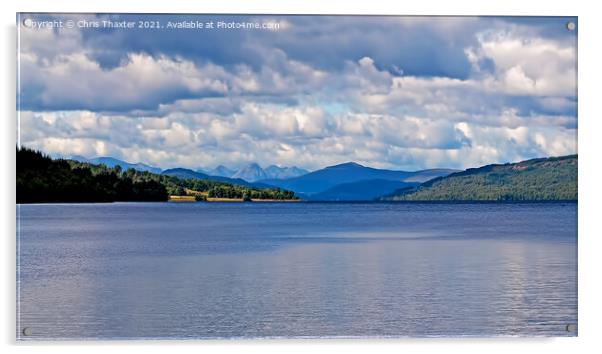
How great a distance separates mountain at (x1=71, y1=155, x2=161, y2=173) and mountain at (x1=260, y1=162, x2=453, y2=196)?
6.39 ft

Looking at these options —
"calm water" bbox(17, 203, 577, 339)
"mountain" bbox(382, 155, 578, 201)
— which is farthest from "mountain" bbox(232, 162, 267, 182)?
"mountain" bbox(382, 155, 578, 201)

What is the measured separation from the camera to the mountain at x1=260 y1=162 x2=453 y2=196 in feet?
43.5

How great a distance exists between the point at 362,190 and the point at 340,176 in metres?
0.71

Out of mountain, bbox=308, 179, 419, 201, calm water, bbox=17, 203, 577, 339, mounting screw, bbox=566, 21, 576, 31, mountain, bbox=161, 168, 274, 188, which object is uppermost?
mounting screw, bbox=566, 21, 576, 31

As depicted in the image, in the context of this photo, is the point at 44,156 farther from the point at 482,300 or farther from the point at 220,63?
the point at 482,300

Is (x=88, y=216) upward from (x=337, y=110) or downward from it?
downward

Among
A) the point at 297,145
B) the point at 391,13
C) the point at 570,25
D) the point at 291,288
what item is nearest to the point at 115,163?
the point at 297,145

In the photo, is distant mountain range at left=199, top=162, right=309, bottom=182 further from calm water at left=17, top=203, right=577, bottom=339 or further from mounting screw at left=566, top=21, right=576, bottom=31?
mounting screw at left=566, top=21, right=576, bottom=31

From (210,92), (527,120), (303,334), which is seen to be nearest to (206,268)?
(210,92)

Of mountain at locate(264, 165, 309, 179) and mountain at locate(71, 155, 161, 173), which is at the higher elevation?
mountain at locate(71, 155, 161, 173)

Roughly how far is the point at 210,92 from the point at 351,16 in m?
2.99

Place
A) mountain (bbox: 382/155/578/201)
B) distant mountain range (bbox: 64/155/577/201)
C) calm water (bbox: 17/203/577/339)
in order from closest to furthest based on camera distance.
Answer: calm water (bbox: 17/203/577/339) < mountain (bbox: 382/155/578/201) < distant mountain range (bbox: 64/155/577/201)

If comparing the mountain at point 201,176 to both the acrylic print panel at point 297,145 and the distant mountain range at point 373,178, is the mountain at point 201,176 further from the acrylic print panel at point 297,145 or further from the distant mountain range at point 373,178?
the acrylic print panel at point 297,145
